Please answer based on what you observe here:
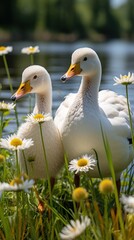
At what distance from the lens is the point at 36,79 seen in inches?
168

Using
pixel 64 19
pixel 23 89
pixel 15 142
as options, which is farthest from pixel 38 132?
pixel 64 19

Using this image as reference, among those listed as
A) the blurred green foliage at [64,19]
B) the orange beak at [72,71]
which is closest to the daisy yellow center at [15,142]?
the orange beak at [72,71]

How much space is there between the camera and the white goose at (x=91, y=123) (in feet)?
13.1

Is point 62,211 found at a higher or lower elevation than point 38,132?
lower

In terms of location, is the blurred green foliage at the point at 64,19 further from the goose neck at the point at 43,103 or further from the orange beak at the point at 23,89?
the orange beak at the point at 23,89

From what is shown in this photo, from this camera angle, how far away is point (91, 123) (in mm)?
3977

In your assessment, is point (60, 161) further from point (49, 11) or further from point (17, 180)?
point (49, 11)

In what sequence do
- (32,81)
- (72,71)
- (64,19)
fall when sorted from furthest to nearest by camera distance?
(64,19) → (32,81) → (72,71)

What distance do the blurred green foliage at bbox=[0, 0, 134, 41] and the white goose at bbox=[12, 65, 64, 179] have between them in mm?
52689

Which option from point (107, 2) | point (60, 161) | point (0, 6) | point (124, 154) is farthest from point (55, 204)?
point (107, 2)

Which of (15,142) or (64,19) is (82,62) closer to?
(15,142)

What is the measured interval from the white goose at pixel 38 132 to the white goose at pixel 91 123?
0.09m

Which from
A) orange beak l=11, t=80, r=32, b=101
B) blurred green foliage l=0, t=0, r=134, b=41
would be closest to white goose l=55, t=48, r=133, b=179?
orange beak l=11, t=80, r=32, b=101

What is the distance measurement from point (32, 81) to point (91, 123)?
559 mm
